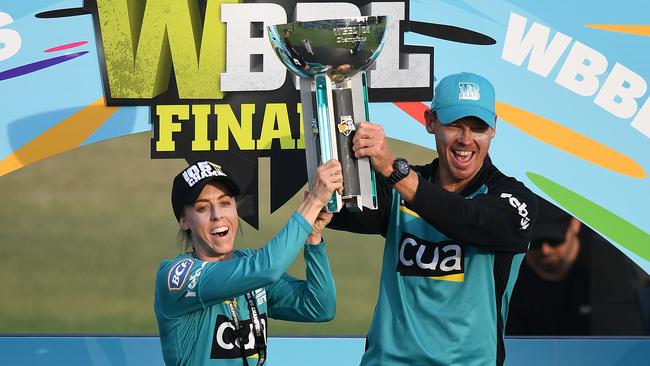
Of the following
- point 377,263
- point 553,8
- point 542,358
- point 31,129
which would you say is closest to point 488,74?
point 553,8

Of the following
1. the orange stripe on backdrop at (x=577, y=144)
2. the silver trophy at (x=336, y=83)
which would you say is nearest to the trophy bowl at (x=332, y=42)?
the silver trophy at (x=336, y=83)

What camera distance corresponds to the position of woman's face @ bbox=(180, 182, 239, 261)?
3090 mm

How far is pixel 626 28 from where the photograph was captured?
4.06 metres

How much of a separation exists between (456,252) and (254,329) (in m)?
0.63

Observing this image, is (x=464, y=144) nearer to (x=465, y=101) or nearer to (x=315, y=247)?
(x=465, y=101)

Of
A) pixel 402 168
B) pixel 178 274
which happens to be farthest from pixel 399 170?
pixel 178 274

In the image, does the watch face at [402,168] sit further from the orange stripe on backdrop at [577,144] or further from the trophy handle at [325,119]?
the orange stripe on backdrop at [577,144]

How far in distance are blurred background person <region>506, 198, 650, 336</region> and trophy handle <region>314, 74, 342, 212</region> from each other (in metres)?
1.44

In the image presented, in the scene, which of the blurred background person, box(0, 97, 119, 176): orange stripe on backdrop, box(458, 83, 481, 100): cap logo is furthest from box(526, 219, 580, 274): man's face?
box(0, 97, 119, 176): orange stripe on backdrop

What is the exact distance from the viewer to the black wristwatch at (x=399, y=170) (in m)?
2.88

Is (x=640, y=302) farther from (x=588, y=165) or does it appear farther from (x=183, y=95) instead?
(x=183, y=95)

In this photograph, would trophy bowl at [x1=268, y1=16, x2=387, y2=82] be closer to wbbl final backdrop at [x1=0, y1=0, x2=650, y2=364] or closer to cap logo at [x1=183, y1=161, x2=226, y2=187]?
cap logo at [x1=183, y1=161, x2=226, y2=187]

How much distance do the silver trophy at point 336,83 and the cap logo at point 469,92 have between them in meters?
0.34

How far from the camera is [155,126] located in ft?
13.6
